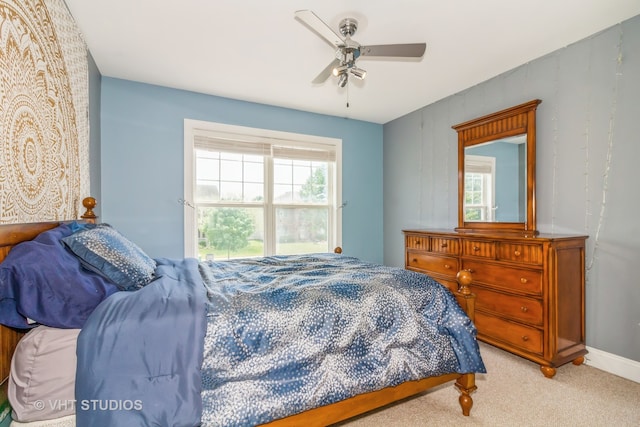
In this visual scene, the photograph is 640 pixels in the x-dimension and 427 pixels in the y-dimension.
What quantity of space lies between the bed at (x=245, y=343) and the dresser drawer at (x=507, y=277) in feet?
2.89

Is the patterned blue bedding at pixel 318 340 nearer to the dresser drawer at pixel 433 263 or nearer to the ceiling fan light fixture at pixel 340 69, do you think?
the dresser drawer at pixel 433 263

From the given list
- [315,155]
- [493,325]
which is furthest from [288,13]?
[493,325]

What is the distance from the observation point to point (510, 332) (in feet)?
7.97

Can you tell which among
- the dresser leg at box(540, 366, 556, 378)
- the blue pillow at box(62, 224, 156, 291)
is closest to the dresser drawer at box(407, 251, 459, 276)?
the dresser leg at box(540, 366, 556, 378)

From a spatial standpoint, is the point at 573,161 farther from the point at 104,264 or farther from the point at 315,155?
the point at 104,264

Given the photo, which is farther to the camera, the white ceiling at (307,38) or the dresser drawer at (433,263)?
the dresser drawer at (433,263)

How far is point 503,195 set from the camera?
9.75 feet

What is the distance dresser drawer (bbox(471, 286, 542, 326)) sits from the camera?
2256mm

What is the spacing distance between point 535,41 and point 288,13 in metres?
2.00

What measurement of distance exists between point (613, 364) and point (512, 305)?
2.50 feet

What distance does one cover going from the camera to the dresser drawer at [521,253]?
223cm

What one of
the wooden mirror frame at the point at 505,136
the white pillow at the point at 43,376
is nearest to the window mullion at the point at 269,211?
the wooden mirror frame at the point at 505,136

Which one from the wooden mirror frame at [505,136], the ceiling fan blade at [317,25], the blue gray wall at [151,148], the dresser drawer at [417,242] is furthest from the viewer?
the dresser drawer at [417,242]

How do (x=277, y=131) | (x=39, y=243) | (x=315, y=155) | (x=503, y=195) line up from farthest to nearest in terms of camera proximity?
1. (x=315, y=155)
2. (x=277, y=131)
3. (x=503, y=195)
4. (x=39, y=243)
